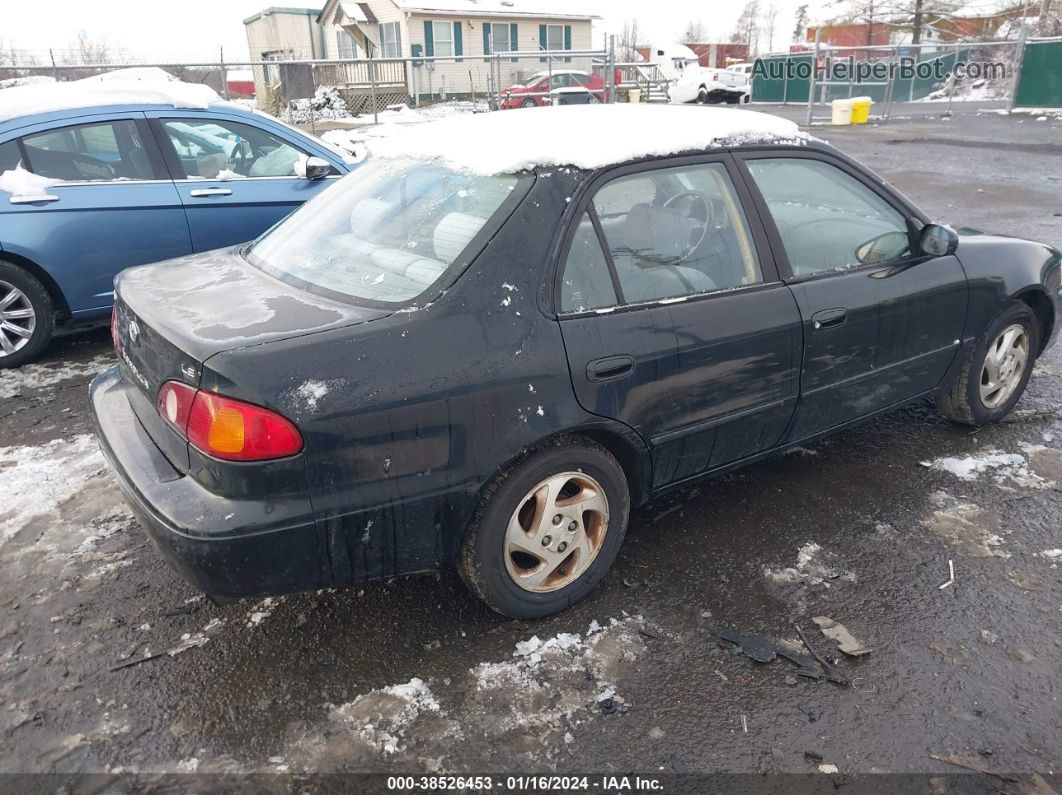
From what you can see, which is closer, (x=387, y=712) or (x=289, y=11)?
(x=387, y=712)

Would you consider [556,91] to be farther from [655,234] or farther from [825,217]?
[655,234]

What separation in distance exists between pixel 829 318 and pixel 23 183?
4.84 metres

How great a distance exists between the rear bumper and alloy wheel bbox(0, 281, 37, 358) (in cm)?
335

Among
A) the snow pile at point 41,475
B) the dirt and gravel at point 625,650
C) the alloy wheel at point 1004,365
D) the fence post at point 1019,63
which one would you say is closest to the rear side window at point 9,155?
the snow pile at point 41,475

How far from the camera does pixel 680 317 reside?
282 centimetres

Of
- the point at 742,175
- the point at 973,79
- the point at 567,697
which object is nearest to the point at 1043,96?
the point at 973,79

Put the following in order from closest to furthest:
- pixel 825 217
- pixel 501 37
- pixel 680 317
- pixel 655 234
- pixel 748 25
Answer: pixel 680 317, pixel 655 234, pixel 825 217, pixel 501 37, pixel 748 25

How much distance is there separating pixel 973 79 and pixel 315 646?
3776 cm

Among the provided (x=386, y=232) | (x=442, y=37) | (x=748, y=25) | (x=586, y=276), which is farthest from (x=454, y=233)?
(x=748, y=25)

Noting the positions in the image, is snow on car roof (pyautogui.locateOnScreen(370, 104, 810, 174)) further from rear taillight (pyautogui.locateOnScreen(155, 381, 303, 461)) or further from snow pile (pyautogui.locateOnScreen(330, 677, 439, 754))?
snow pile (pyautogui.locateOnScreen(330, 677, 439, 754))

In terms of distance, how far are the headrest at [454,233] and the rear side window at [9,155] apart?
149 inches

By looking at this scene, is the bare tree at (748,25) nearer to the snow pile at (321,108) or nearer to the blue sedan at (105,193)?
the snow pile at (321,108)

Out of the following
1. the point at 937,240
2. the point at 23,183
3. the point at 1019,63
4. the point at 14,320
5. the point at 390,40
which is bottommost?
the point at 14,320

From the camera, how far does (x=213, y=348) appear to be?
7.36 feet
